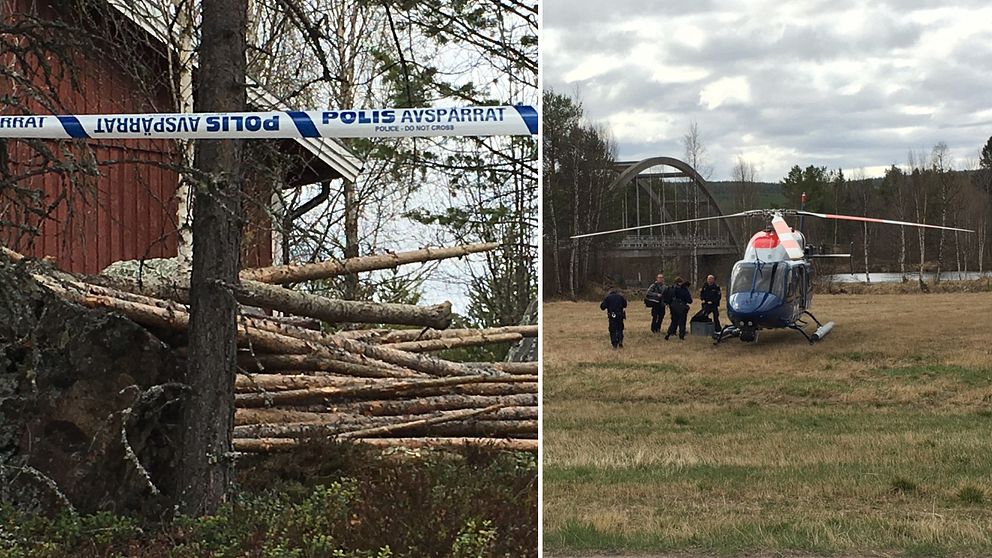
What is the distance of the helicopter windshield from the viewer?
58.6 feet

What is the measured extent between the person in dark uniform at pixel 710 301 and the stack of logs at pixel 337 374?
13261 mm

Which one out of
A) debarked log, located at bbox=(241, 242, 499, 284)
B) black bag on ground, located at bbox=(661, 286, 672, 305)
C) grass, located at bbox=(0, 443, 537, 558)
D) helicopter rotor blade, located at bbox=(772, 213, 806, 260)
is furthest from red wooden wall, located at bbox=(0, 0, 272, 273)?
helicopter rotor blade, located at bbox=(772, 213, 806, 260)

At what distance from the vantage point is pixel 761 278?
18.0 meters

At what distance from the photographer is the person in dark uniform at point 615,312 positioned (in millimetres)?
16530

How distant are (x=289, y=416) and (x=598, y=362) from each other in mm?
14802

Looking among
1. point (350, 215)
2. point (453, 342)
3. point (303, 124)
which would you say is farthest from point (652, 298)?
point (303, 124)

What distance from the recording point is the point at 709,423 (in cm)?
1917

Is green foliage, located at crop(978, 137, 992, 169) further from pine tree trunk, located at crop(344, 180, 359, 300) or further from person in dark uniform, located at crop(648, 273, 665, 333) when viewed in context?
pine tree trunk, located at crop(344, 180, 359, 300)

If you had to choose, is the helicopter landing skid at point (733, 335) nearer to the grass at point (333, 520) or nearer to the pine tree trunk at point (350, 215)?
the pine tree trunk at point (350, 215)

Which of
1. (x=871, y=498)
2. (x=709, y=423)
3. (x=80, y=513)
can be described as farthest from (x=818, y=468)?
(x=80, y=513)

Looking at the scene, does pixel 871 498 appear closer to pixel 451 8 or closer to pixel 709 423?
pixel 709 423

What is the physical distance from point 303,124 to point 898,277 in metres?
19.8

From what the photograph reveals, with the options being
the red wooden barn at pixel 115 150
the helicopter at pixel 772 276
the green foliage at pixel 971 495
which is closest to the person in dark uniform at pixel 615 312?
the helicopter at pixel 772 276

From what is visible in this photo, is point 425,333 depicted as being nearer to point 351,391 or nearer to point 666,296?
point 351,391
